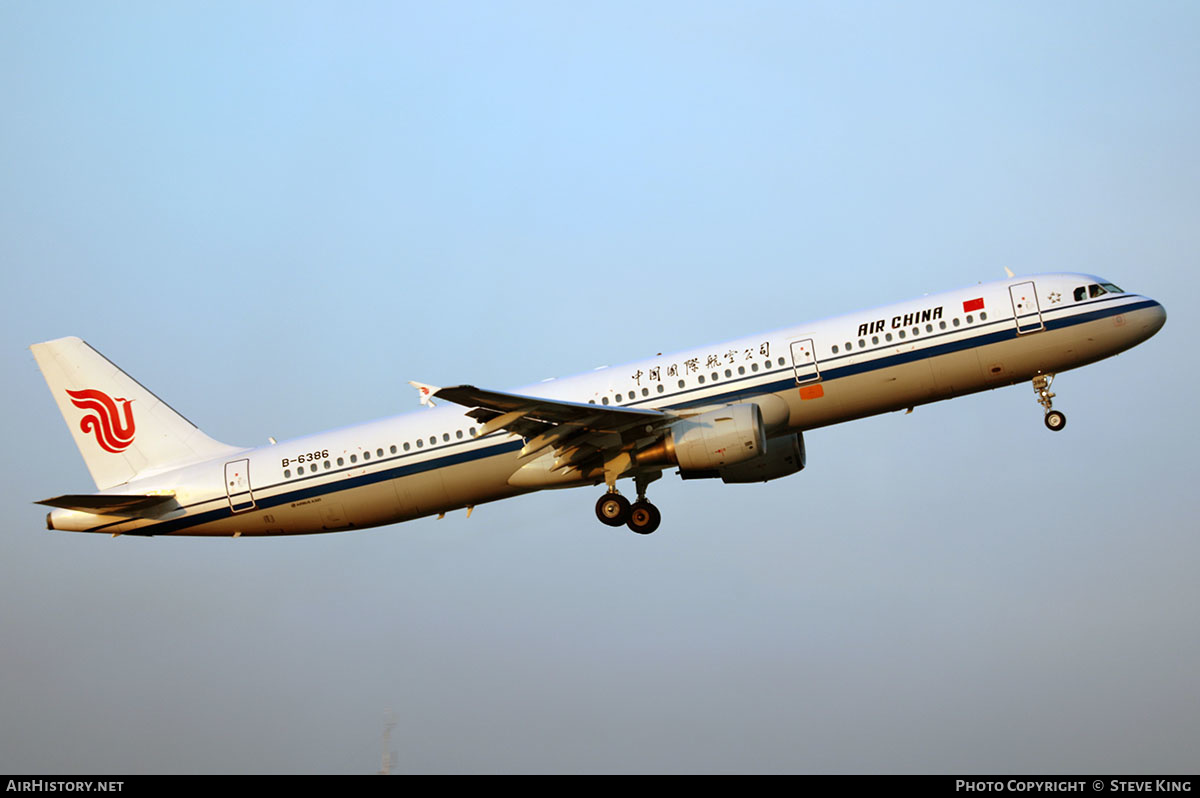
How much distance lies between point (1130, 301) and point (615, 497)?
15639mm

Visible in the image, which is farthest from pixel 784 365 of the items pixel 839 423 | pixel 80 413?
pixel 80 413

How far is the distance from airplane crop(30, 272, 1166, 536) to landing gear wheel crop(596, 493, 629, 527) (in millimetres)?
45

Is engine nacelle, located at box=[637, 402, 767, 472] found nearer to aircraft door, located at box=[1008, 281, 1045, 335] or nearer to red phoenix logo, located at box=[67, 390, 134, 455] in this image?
aircraft door, located at box=[1008, 281, 1045, 335]

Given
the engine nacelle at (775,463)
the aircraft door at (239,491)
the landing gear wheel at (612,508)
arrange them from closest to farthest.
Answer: the landing gear wheel at (612,508), the aircraft door at (239,491), the engine nacelle at (775,463)

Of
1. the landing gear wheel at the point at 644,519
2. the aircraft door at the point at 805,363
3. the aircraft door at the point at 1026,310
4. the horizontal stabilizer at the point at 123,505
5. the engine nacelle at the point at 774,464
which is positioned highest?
the aircraft door at the point at 1026,310

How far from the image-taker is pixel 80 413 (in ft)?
141

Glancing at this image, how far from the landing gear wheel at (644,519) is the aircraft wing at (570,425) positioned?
1.92 m

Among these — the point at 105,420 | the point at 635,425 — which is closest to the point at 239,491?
the point at 105,420

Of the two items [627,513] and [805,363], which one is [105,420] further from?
[805,363]

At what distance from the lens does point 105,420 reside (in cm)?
4281

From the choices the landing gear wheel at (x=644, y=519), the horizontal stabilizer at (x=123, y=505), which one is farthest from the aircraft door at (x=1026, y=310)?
the horizontal stabilizer at (x=123, y=505)

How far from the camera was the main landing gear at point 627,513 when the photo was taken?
38844mm

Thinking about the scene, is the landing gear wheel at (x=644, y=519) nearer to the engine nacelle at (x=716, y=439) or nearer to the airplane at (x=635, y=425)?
the airplane at (x=635, y=425)

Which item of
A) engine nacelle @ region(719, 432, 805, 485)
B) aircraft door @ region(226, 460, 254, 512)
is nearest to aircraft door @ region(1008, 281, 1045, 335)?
engine nacelle @ region(719, 432, 805, 485)
